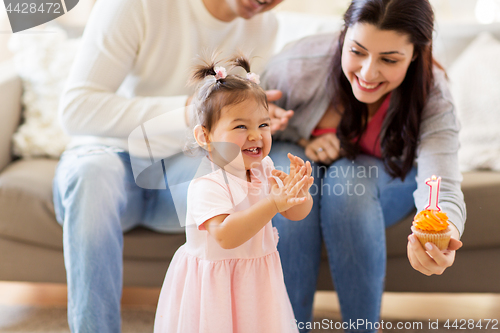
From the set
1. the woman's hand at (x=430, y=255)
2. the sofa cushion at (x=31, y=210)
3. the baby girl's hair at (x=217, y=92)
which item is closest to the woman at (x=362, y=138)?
the woman's hand at (x=430, y=255)

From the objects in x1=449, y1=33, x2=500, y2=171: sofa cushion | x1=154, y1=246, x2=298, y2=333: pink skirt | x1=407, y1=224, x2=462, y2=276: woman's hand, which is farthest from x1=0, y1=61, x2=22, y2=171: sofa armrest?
x1=449, y1=33, x2=500, y2=171: sofa cushion

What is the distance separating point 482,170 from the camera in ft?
3.60

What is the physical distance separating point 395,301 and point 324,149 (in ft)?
1.71

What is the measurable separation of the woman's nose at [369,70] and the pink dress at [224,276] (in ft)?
0.98

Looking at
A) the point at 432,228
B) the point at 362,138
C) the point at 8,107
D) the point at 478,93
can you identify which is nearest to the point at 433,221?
the point at 432,228

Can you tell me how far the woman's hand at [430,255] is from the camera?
662mm

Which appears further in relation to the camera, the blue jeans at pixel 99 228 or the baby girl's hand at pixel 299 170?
the blue jeans at pixel 99 228

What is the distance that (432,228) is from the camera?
0.65 metres

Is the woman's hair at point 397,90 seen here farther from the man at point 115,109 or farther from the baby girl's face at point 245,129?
the baby girl's face at point 245,129

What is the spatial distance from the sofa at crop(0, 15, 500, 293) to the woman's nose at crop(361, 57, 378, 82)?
1.00 ft

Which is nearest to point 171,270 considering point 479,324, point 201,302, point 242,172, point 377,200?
point 201,302

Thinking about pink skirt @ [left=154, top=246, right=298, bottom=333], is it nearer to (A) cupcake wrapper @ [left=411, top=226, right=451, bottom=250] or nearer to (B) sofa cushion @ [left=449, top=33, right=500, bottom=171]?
(A) cupcake wrapper @ [left=411, top=226, right=451, bottom=250]

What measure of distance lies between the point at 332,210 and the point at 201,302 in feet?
1.33

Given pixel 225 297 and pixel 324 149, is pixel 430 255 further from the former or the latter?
pixel 324 149
